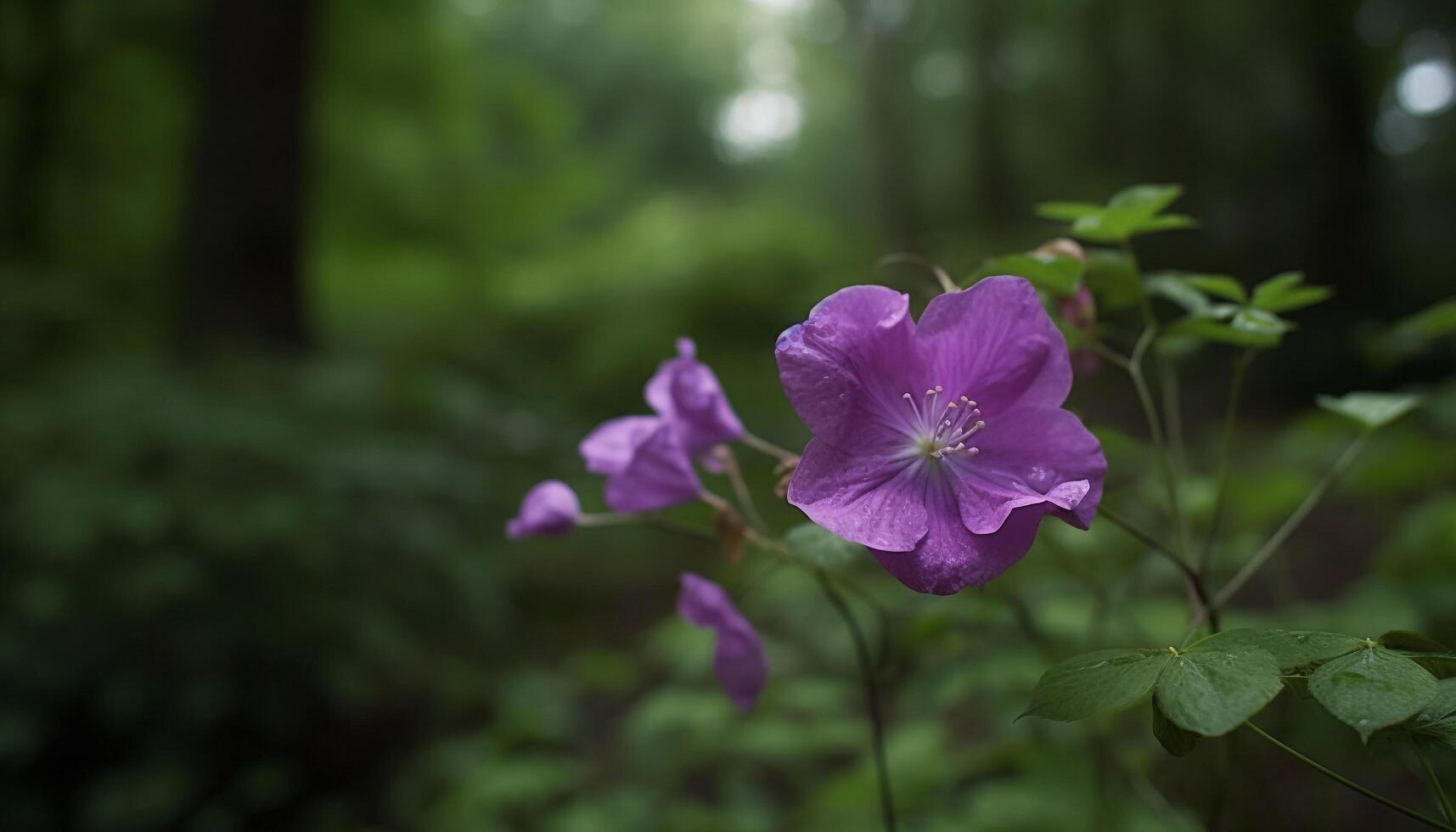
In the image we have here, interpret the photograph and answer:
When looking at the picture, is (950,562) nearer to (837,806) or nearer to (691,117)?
(837,806)

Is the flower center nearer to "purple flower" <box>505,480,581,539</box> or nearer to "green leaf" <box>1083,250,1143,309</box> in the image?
"green leaf" <box>1083,250,1143,309</box>

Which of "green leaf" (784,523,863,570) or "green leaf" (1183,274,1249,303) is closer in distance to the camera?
"green leaf" (784,523,863,570)

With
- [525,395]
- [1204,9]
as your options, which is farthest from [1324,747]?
[1204,9]

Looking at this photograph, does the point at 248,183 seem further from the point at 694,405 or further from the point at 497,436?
the point at 694,405

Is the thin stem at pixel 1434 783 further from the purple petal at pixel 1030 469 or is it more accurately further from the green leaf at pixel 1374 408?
the green leaf at pixel 1374 408

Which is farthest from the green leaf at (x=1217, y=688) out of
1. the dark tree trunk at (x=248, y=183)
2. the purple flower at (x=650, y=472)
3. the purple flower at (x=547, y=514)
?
the dark tree trunk at (x=248, y=183)

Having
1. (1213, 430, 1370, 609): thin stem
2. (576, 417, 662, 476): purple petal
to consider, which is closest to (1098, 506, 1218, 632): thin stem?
(1213, 430, 1370, 609): thin stem
